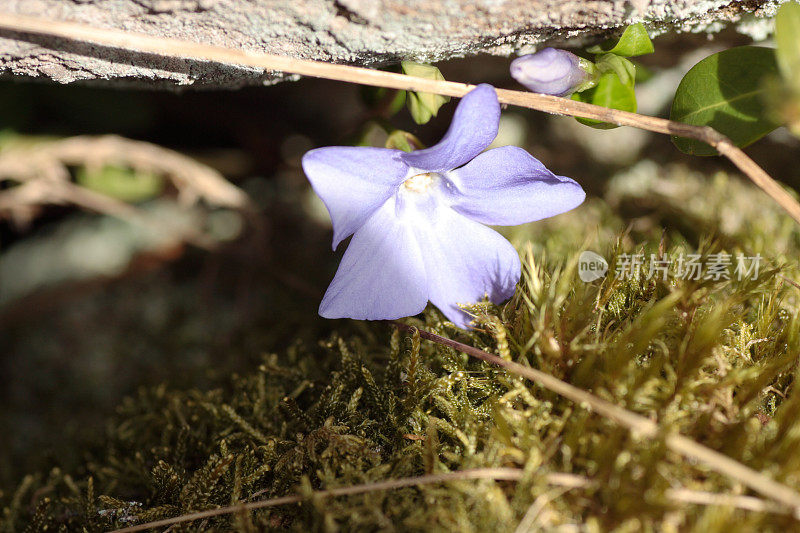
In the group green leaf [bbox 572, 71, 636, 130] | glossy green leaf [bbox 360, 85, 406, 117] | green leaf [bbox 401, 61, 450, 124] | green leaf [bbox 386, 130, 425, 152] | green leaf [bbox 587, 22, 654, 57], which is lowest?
green leaf [bbox 386, 130, 425, 152]

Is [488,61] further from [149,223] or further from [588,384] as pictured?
[588,384]

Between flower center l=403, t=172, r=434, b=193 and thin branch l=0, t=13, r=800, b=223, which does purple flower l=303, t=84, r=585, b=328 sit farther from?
thin branch l=0, t=13, r=800, b=223

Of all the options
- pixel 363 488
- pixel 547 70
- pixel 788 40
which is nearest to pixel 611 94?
pixel 547 70

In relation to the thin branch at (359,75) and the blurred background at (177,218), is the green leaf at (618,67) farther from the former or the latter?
the blurred background at (177,218)

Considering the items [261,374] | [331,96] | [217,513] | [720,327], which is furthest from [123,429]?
[331,96]

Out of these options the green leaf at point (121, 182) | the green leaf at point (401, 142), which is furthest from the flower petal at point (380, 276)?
the green leaf at point (121, 182)

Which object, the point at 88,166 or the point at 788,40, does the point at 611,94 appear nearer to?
the point at 788,40

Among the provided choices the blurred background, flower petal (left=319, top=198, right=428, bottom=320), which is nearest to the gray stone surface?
flower petal (left=319, top=198, right=428, bottom=320)
